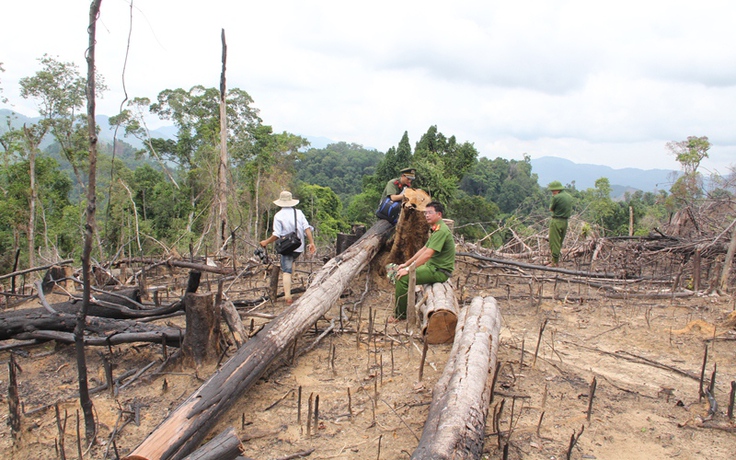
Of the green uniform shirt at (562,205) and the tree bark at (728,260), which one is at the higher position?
the green uniform shirt at (562,205)

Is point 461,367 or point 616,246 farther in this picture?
point 616,246

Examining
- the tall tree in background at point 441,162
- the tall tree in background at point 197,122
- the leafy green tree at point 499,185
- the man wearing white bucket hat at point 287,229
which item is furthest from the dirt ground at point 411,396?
the leafy green tree at point 499,185

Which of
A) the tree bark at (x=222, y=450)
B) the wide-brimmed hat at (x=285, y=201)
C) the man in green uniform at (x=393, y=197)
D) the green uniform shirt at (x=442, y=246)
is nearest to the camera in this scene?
the tree bark at (x=222, y=450)

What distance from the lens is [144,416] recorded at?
3359 mm

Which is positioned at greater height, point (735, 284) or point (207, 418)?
Result: point (735, 284)

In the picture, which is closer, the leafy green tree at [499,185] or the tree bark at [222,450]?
the tree bark at [222,450]

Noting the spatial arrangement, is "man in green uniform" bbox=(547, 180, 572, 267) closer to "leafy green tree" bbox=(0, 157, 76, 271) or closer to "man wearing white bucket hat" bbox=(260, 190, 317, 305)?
"man wearing white bucket hat" bbox=(260, 190, 317, 305)

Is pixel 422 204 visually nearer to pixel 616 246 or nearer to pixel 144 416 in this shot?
pixel 144 416

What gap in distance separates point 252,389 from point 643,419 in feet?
10.2

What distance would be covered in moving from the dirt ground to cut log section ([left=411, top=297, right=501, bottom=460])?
249 mm

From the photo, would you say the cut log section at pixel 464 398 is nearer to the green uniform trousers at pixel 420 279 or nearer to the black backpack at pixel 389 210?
the green uniform trousers at pixel 420 279

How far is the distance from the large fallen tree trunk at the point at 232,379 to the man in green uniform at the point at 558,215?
17.5 feet

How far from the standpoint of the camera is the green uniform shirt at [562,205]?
28.7ft

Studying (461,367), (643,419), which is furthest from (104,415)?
(643,419)
